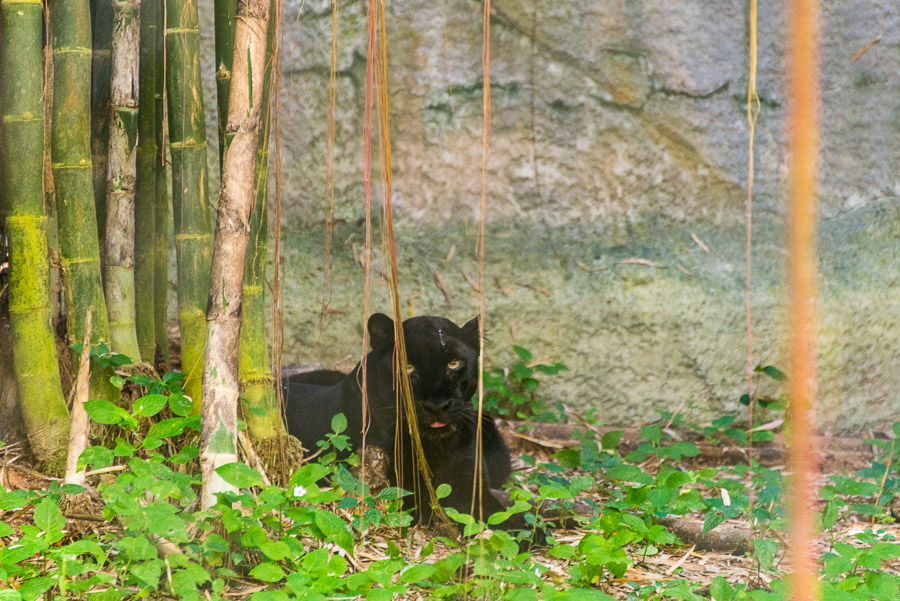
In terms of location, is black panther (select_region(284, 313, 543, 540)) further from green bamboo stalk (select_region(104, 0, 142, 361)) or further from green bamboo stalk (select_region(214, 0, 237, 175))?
green bamboo stalk (select_region(214, 0, 237, 175))

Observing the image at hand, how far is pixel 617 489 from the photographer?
7.20ft

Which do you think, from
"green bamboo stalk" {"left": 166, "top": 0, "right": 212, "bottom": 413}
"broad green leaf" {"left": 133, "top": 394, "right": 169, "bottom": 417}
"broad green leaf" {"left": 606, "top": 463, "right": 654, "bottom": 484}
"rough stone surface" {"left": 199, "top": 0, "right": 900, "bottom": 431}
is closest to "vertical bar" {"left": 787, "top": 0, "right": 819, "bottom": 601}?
"broad green leaf" {"left": 606, "top": 463, "right": 654, "bottom": 484}

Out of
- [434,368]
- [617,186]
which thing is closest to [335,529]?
[434,368]

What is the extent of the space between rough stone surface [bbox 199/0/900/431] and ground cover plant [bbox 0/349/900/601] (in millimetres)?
900

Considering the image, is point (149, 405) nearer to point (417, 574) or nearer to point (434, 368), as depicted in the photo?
point (417, 574)

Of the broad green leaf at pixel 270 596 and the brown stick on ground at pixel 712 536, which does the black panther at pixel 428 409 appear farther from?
the broad green leaf at pixel 270 596

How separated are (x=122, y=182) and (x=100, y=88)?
0.85 feet

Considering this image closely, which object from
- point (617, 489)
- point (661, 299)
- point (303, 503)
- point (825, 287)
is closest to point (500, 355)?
point (661, 299)

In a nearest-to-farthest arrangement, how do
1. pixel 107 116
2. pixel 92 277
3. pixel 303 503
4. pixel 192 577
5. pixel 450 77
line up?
pixel 192 577, pixel 303 503, pixel 92 277, pixel 107 116, pixel 450 77

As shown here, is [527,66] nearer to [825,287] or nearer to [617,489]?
[825,287]

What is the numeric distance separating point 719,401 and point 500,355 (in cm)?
84

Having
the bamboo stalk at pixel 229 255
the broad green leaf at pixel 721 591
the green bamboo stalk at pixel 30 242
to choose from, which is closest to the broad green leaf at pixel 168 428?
the bamboo stalk at pixel 229 255

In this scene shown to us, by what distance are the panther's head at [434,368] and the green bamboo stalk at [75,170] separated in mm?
707

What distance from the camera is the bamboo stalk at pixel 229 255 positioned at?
141 cm
